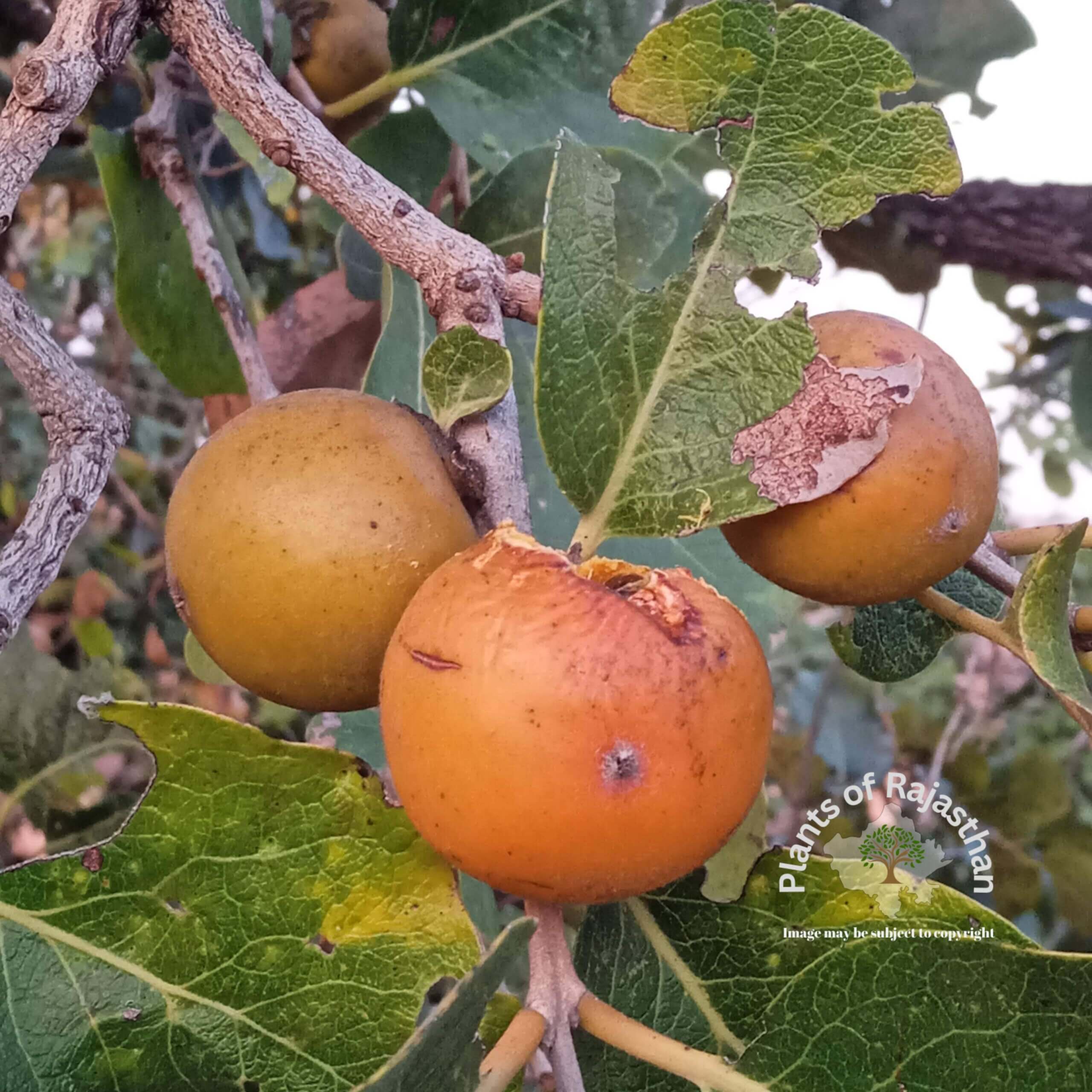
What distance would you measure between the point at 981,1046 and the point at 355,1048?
1.46 ft

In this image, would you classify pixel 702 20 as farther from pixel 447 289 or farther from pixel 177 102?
pixel 177 102

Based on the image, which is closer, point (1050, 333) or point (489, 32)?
point (489, 32)

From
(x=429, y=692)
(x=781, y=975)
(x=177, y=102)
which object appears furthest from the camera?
(x=177, y=102)

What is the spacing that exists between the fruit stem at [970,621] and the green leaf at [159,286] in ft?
Result: 3.16

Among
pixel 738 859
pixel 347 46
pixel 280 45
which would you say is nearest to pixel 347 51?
pixel 347 46

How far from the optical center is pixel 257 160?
4.29 feet

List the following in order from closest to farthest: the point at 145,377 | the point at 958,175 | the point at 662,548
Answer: the point at 958,175 < the point at 662,548 < the point at 145,377

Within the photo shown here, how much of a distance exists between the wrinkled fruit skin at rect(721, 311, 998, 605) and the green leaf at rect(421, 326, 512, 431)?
20cm

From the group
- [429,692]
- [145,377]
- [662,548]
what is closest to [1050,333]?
[662,548]

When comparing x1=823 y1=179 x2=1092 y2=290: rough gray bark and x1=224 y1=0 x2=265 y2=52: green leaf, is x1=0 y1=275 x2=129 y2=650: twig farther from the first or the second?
x1=823 y1=179 x2=1092 y2=290: rough gray bark

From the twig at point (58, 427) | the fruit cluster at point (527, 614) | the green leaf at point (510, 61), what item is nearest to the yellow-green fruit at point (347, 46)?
the green leaf at point (510, 61)

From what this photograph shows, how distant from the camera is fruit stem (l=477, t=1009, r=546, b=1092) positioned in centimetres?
62

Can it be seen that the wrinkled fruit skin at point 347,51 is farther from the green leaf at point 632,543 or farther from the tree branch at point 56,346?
the tree branch at point 56,346

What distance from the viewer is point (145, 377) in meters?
→ 3.41
